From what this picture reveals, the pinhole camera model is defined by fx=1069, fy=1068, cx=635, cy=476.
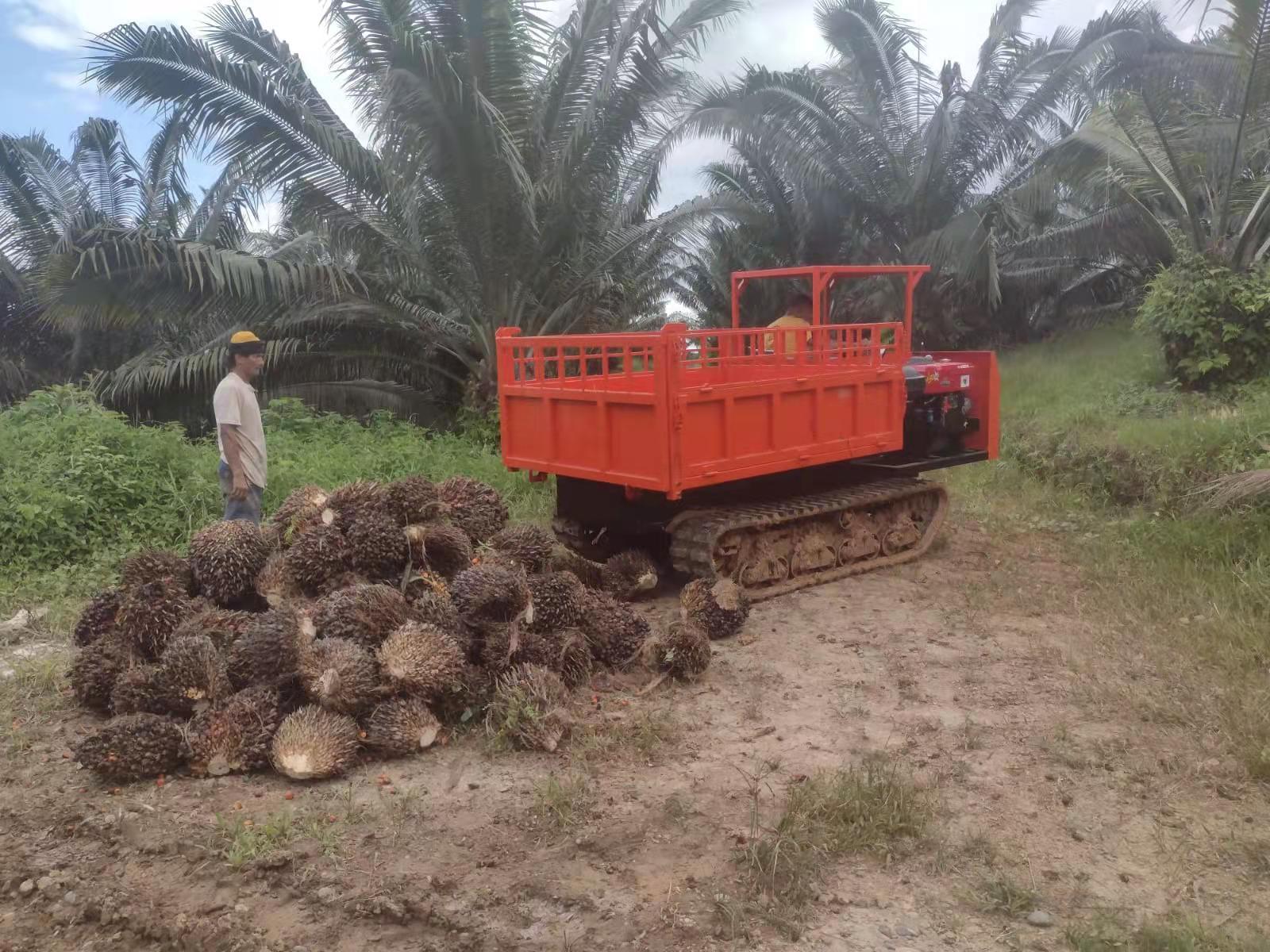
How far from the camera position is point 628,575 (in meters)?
6.80

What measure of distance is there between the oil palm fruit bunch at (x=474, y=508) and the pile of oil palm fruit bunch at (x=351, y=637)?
0.01m

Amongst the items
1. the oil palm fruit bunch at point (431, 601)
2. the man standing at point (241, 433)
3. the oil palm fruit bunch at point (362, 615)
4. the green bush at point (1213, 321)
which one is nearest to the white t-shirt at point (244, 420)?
the man standing at point (241, 433)

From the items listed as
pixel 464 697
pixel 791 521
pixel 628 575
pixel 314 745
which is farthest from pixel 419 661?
pixel 791 521

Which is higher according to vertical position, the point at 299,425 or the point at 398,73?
the point at 398,73

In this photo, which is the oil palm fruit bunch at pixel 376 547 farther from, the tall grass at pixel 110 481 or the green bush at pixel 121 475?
the green bush at pixel 121 475

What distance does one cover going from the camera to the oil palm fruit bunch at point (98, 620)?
5.35 m

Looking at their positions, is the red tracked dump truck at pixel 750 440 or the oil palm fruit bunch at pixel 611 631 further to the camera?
the red tracked dump truck at pixel 750 440

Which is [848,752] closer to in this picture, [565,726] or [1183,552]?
[565,726]

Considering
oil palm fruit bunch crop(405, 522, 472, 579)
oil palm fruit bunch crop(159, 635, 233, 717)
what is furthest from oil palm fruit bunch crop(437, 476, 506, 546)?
oil palm fruit bunch crop(159, 635, 233, 717)

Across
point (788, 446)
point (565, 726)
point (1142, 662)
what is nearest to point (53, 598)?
point (565, 726)

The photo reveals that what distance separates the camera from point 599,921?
10.5ft

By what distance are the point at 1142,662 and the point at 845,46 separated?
11.9m

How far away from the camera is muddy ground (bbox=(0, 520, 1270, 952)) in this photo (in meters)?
3.21

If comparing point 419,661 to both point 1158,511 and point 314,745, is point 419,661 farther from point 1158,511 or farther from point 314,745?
point 1158,511
